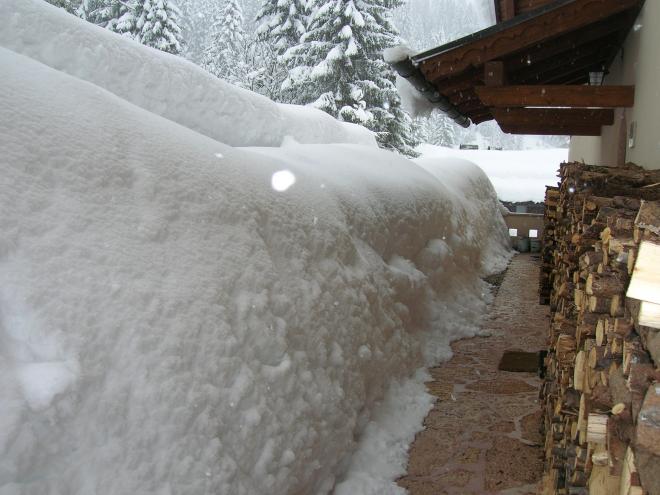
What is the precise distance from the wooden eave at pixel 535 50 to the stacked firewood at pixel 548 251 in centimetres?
171

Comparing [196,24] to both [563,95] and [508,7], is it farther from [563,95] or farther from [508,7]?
[563,95]

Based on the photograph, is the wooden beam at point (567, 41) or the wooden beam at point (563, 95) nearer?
the wooden beam at point (563, 95)

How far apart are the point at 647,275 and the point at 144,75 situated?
6.12m

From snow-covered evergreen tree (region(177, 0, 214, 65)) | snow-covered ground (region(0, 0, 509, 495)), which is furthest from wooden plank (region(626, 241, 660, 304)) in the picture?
snow-covered evergreen tree (region(177, 0, 214, 65))

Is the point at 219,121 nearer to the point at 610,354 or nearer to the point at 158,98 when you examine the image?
the point at 158,98

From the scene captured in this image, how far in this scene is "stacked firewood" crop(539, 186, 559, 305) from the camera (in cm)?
899

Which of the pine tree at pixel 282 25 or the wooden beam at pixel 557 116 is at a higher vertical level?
the pine tree at pixel 282 25

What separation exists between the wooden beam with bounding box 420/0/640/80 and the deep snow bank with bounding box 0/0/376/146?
274 centimetres

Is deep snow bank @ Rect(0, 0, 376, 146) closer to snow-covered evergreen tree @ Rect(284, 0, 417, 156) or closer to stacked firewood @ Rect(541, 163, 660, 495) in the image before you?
stacked firewood @ Rect(541, 163, 660, 495)

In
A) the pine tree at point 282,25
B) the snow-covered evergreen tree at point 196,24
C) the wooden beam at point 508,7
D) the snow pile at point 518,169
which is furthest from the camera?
the snow-covered evergreen tree at point 196,24

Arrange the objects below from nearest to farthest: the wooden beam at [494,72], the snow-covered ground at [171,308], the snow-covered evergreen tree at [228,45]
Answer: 1. the snow-covered ground at [171,308]
2. the wooden beam at [494,72]
3. the snow-covered evergreen tree at [228,45]

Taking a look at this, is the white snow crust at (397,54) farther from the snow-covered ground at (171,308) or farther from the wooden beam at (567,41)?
the snow-covered ground at (171,308)

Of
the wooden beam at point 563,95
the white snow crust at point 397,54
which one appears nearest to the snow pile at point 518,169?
the wooden beam at point 563,95

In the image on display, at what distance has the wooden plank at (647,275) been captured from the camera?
1.55 m
